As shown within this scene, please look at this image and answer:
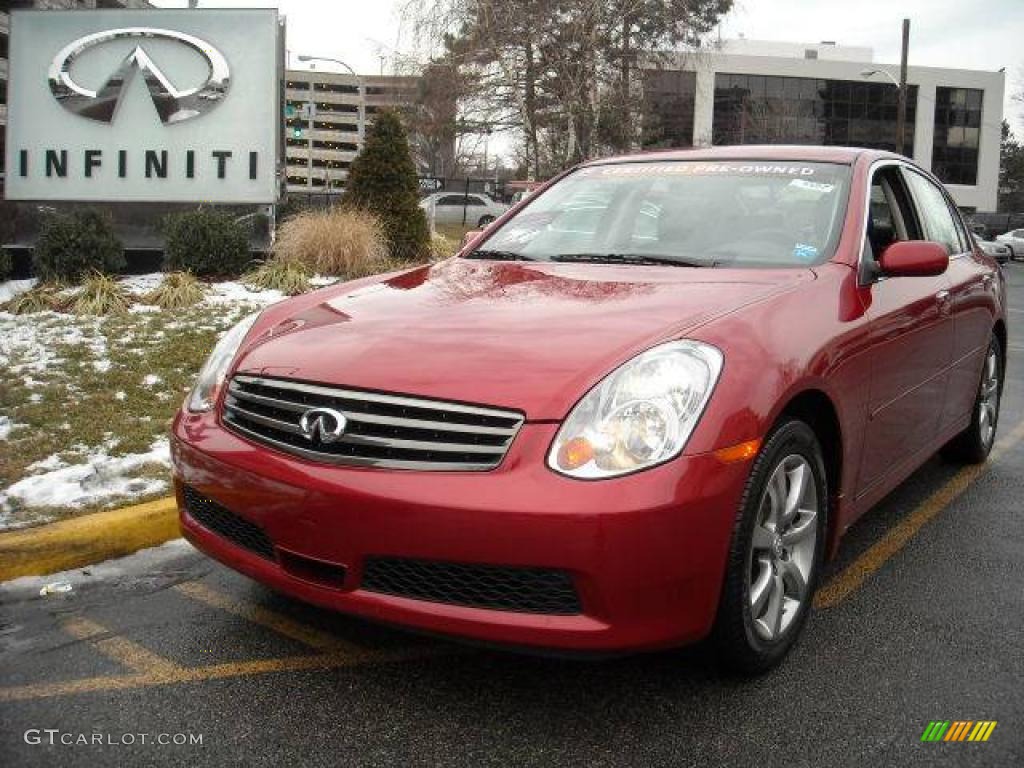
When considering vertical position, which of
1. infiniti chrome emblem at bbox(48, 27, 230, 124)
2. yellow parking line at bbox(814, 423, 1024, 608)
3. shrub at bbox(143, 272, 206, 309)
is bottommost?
yellow parking line at bbox(814, 423, 1024, 608)

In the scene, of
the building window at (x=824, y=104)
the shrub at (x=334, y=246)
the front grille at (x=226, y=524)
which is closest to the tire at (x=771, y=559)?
the front grille at (x=226, y=524)

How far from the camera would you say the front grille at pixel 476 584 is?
2.35 meters

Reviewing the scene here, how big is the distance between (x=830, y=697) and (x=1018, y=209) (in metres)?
91.3

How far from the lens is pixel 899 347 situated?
3500 millimetres

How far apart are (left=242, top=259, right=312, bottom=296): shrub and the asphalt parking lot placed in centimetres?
701

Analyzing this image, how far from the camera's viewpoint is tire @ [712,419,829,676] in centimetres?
254

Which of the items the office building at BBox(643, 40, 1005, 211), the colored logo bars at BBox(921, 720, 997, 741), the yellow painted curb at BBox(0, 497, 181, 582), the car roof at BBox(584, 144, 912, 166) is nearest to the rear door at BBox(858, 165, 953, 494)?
the car roof at BBox(584, 144, 912, 166)

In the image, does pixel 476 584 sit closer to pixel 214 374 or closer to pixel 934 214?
pixel 214 374

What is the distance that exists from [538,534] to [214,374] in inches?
55.9

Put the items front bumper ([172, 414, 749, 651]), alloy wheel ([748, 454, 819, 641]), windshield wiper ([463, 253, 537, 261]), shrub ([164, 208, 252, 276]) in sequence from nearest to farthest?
1. front bumper ([172, 414, 749, 651])
2. alloy wheel ([748, 454, 819, 641])
3. windshield wiper ([463, 253, 537, 261])
4. shrub ([164, 208, 252, 276])

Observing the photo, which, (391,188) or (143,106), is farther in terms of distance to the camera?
(143,106)

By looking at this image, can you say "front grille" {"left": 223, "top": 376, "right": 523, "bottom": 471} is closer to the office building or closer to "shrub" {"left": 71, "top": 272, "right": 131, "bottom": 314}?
"shrub" {"left": 71, "top": 272, "right": 131, "bottom": 314}

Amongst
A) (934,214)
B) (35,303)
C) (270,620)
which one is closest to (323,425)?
(270,620)

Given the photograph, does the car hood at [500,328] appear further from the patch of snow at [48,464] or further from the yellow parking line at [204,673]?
the patch of snow at [48,464]
